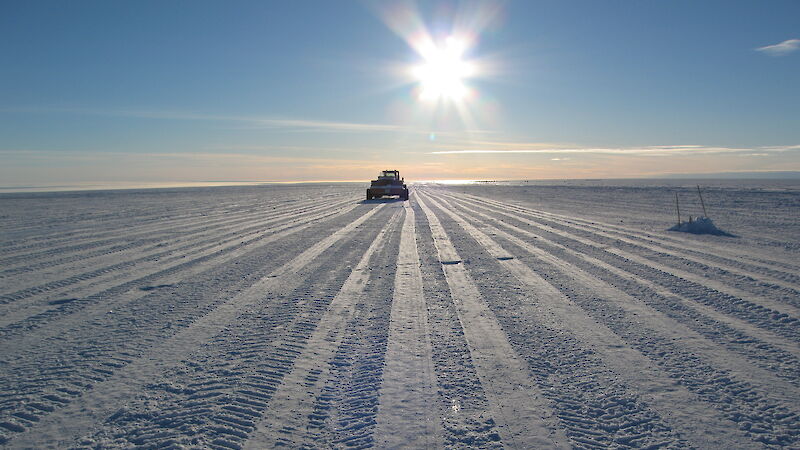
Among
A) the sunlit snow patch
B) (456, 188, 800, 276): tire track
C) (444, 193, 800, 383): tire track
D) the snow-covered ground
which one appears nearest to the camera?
the snow-covered ground

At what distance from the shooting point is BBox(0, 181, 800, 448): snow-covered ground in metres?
2.76

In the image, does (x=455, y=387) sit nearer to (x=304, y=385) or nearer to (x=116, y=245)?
(x=304, y=385)

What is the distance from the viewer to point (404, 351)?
3955 millimetres

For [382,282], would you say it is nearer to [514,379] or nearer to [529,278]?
[529,278]

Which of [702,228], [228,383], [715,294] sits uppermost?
[702,228]

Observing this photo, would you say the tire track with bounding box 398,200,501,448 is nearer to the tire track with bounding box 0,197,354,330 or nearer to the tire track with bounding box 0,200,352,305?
the tire track with bounding box 0,197,354,330

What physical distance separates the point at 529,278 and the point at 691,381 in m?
3.52

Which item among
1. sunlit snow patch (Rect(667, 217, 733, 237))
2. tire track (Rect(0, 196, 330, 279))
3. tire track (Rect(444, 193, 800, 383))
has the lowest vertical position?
tire track (Rect(444, 193, 800, 383))

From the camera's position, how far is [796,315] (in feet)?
15.9

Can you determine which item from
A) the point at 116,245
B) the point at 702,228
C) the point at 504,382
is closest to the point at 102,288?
the point at 116,245

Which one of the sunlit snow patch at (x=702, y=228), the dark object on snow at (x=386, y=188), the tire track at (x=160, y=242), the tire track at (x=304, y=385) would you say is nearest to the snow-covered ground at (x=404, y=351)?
the tire track at (x=304, y=385)

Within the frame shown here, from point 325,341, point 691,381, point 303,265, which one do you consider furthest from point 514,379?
point 303,265

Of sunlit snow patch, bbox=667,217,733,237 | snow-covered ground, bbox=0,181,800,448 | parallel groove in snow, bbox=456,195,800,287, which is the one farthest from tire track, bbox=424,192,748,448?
sunlit snow patch, bbox=667,217,733,237

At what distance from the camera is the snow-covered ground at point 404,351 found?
9.05ft
